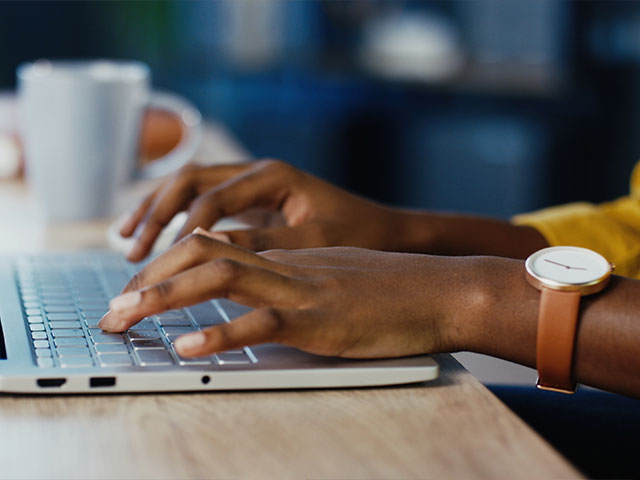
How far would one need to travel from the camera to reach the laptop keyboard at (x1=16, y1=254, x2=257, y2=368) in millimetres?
457

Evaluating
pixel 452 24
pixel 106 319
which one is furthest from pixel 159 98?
pixel 452 24

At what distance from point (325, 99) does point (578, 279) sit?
2.78 metres

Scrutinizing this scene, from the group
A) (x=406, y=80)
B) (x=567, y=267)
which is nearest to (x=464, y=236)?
(x=567, y=267)

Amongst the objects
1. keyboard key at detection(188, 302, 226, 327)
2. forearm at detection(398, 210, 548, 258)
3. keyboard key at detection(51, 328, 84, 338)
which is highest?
keyboard key at detection(51, 328, 84, 338)

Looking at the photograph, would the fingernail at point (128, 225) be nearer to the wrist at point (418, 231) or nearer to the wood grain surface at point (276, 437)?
the wrist at point (418, 231)

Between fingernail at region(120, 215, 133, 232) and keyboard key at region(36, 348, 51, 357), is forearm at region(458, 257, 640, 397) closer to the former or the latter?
keyboard key at region(36, 348, 51, 357)

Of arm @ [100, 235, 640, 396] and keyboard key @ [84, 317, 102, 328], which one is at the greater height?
arm @ [100, 235, 640, 396]

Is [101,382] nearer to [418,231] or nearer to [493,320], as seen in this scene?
[493,320]

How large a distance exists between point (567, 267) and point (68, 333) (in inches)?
11.4

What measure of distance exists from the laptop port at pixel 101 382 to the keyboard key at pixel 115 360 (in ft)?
0.03

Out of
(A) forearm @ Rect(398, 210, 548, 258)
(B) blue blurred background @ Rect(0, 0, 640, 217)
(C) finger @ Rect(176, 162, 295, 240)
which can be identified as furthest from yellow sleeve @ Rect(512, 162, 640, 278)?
(B) blue blurred background @ Rect(0, 0, 640, 217)

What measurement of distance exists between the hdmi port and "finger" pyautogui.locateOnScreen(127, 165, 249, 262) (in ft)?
0.91

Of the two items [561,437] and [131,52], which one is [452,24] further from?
[561,437]

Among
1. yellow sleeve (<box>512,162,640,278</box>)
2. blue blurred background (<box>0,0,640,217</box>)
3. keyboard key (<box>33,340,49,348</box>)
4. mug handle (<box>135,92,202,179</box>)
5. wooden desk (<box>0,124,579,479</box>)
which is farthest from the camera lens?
blue blurred background (<box>0,0,640,217</box>)
